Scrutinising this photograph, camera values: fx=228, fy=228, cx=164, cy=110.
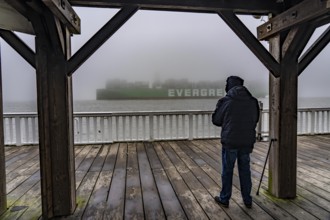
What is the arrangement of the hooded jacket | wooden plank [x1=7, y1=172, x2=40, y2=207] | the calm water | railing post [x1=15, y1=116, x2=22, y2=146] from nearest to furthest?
1. the hooded jacket
2. wooden plank [x1=7, y1=172, x2=40, y2=207]
3. railing post [x1=15, y1=116, x2=22, y2=146]
4. the calm water

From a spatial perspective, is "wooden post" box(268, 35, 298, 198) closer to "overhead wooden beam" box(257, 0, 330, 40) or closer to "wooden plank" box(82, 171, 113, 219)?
"overhead wooden beam" box(257, 0, 330, 40)

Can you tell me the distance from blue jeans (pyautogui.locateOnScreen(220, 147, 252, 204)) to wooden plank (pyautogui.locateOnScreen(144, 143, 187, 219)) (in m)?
0.53

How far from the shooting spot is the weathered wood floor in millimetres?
2393

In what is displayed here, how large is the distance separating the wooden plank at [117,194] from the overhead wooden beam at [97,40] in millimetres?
1510

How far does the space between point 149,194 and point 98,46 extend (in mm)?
1863

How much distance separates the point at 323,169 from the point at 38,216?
13.7 feet

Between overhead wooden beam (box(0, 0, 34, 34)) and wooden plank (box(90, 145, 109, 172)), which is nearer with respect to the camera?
overhead wooden beam (box(0, 0, 34, 34))

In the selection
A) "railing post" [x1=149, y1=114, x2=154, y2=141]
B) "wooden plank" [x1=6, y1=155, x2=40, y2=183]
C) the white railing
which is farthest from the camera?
"railing post" [x1=149, y1=114, x2=154, y2=141]

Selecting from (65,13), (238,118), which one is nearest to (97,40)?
(65,13)

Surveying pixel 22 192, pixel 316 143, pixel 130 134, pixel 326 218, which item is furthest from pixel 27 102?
pixel 316 143

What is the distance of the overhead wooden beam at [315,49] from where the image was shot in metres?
2.61

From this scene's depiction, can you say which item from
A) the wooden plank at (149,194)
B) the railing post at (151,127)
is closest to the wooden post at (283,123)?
the wooden plank at (149,194)

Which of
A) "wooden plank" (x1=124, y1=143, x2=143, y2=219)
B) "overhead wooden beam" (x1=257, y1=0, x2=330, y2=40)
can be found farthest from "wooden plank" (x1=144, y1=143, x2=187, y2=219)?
"overhead wooden beam" (x1=257, y1=0, x2=330, y2=40)

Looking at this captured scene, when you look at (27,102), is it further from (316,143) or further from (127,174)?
(316,143)
